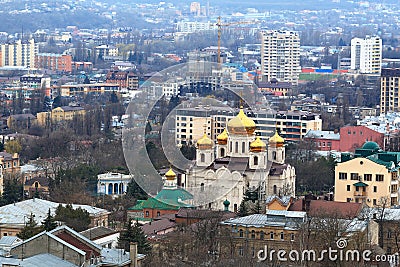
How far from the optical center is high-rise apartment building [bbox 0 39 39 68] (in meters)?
57.7

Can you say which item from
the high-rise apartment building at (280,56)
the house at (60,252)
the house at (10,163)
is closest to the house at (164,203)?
the house at (10,163)

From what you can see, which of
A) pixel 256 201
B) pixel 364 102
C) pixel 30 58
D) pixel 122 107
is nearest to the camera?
pixel 256 201

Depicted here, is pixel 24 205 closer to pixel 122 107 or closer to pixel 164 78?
pixel 164 78

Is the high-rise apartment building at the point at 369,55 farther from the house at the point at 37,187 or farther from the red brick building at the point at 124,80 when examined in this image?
the house at the point at 37,187

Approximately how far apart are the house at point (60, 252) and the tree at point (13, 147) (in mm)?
12475

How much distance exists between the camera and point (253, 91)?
31.1 m

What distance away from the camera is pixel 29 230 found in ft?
42.9

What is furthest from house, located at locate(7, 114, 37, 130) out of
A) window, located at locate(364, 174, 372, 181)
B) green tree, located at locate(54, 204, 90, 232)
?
green tree, located at locate(54, 204, 90, 232)

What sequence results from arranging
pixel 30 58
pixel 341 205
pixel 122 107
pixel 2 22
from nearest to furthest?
pixel 341 205
pixel 122 107
pixel 30 58
pixel 2 22

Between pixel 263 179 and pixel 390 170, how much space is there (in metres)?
1.61

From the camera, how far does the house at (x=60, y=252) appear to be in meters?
10.4

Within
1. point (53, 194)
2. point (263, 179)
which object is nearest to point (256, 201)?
point (263, 179)

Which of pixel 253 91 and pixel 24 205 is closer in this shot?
pixel 24 205

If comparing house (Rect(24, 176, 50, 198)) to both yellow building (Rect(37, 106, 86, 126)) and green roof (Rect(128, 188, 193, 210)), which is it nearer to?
green roof (Rect(128, 188, 193, 210))
